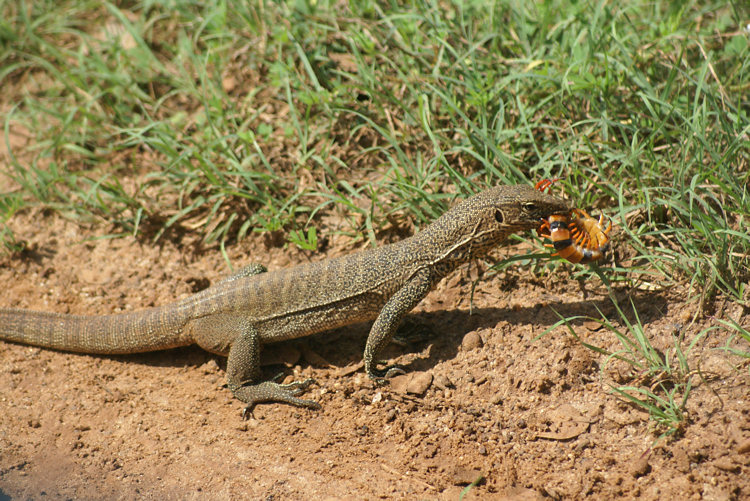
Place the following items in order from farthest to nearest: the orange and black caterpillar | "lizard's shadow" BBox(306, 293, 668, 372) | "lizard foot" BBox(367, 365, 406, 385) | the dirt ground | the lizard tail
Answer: the lizard tail < "lizard foot" BBox(367, 365, 406, 385) < "lizard's shadow" BBox(306, 293, 668, 372) < the orange and black caterpillar < the dirt ground

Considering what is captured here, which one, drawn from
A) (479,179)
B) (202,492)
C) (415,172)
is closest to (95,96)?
(415,172)

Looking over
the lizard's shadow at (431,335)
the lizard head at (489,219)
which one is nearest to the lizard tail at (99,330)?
the lizard's shadow at (431,335)

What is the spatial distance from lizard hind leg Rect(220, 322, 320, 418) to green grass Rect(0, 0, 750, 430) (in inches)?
46.4

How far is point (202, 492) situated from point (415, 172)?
11.5ft

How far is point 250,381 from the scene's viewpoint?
5.60 metres

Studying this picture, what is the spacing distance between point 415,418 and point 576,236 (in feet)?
6.45

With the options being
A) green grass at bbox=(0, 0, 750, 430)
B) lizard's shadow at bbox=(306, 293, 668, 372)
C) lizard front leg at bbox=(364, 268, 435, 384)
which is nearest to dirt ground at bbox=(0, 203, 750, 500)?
lizard's shadow at bbox=(306, 293, 668, 372)

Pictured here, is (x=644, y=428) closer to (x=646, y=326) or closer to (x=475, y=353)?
(x=646, y=326)

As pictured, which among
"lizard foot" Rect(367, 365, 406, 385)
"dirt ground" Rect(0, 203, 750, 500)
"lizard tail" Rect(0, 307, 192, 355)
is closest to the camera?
"dirt ground" Rect(0, 203, 750, 500)

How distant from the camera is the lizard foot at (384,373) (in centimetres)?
546

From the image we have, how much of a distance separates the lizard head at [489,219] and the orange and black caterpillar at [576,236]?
3.5 inches

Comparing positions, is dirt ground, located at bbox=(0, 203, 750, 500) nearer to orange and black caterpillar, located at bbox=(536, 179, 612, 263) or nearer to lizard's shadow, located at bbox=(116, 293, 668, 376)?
lizard's shadow, located at bbox=(116, 293, 668, 376)

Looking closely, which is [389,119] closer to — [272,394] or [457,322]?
[457,322]

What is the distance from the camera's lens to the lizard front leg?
→ 5.41 m
